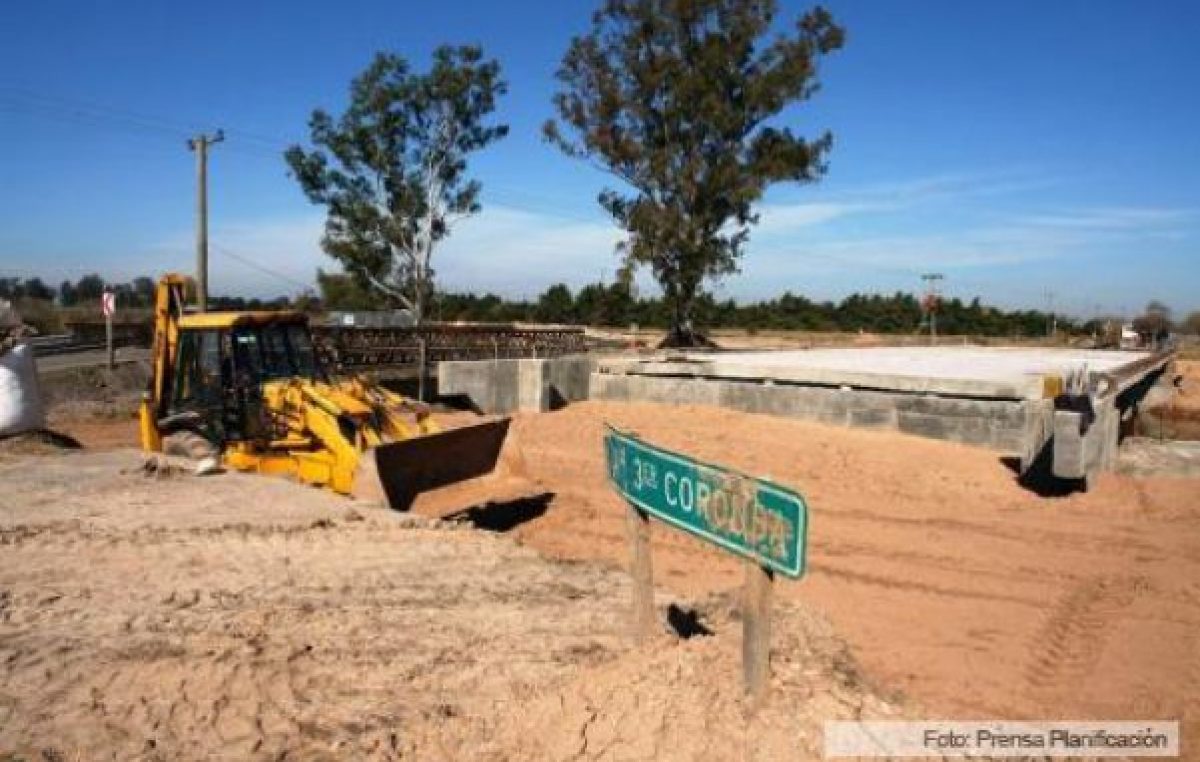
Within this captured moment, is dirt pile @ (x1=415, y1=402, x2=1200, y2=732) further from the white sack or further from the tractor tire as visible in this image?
the white sack

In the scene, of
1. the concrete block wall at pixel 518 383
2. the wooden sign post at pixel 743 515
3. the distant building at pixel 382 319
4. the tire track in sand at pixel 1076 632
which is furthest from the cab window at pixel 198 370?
the distant building at pixel 382 319

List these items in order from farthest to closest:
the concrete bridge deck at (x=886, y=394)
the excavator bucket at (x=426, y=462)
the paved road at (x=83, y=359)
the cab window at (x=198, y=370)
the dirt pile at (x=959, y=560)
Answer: the paved road at (x=83, y=359) < the concrete bridge deck at (x=886, y=394) < the cab window at (x=198, y=370) < the excavator bucket at (x=426, y=462) < the dirt pile at (x=959, y=560)

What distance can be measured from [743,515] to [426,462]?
18.8 feet

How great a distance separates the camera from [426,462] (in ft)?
29.1

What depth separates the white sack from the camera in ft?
38.2

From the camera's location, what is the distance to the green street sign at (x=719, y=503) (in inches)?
132

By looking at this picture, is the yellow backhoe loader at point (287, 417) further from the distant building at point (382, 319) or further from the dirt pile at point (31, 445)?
the distant building at point (382, 319)

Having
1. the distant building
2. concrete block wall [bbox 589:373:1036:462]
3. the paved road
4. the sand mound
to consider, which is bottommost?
the sand mound

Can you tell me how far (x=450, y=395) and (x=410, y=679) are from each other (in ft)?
44.6

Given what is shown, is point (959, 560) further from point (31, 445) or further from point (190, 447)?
point (31, 445)

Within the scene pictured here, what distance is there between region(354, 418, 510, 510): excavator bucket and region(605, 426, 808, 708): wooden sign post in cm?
434

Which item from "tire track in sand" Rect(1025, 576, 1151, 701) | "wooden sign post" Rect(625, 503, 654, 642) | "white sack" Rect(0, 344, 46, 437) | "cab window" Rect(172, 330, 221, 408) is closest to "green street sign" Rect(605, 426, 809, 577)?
"wooden sign post" Rect(625, 503, 654, 642)

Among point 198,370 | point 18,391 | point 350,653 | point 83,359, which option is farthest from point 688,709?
point 83,359

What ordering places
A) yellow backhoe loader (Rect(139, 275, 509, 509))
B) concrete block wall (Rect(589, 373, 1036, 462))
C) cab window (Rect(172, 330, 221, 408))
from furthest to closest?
concrete block wall (Rect(589, 373, 1036, 462))
cab window (Rect(172, 330, 221, 408))
yellow backhoe loader (Rect(139, 275, 509, 509))
